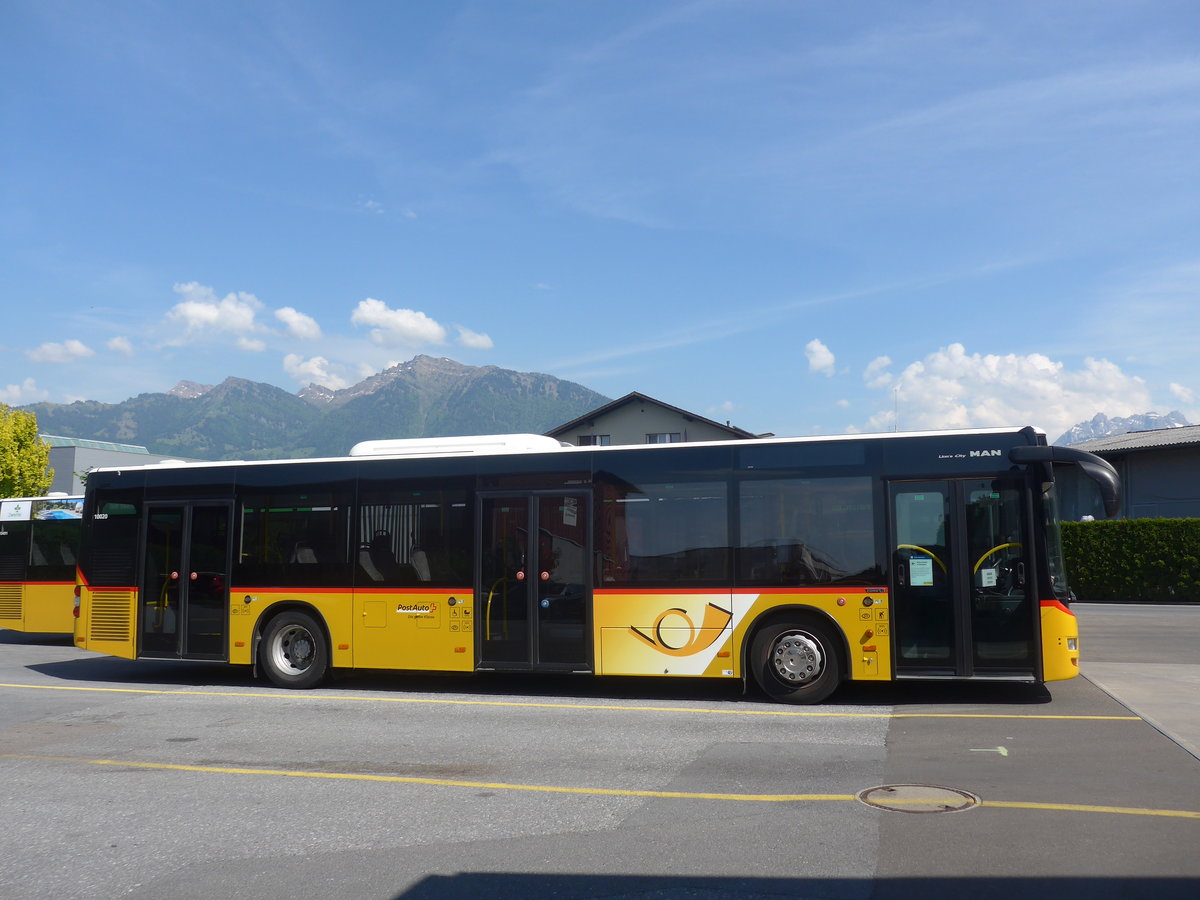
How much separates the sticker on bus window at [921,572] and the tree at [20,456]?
51310mm

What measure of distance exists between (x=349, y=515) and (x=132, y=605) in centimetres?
351

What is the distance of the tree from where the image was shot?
5069 centimetres

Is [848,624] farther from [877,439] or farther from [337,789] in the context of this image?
[337,789]

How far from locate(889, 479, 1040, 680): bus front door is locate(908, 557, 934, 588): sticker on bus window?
1 cm

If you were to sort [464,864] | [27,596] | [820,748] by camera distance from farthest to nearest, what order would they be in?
[27,596]
[820,748]
[464,864]

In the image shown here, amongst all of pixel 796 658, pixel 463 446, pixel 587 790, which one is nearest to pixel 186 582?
pixel 463 446

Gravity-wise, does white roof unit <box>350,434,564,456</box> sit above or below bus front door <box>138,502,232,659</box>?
above

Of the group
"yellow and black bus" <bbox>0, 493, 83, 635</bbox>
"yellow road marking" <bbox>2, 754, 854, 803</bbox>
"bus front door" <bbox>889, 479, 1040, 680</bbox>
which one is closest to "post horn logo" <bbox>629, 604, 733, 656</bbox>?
"bus front door" <bbox>889, 479, 1040, 680</bbox>

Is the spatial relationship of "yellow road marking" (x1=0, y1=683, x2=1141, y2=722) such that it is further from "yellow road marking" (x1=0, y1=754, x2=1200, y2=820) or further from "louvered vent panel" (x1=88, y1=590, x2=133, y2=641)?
"yellow road marking" (x1=0, y1=754, x2=1200, y2=820)

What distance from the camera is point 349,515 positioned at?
12844mm

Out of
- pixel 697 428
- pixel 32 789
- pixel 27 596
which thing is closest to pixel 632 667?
pixel 32 789

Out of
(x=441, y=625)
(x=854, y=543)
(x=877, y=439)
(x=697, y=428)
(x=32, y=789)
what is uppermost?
(x=697, y=428)

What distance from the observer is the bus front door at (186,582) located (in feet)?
43.8

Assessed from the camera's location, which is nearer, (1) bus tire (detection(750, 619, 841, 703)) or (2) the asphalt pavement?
(2) the asphalt pavement
